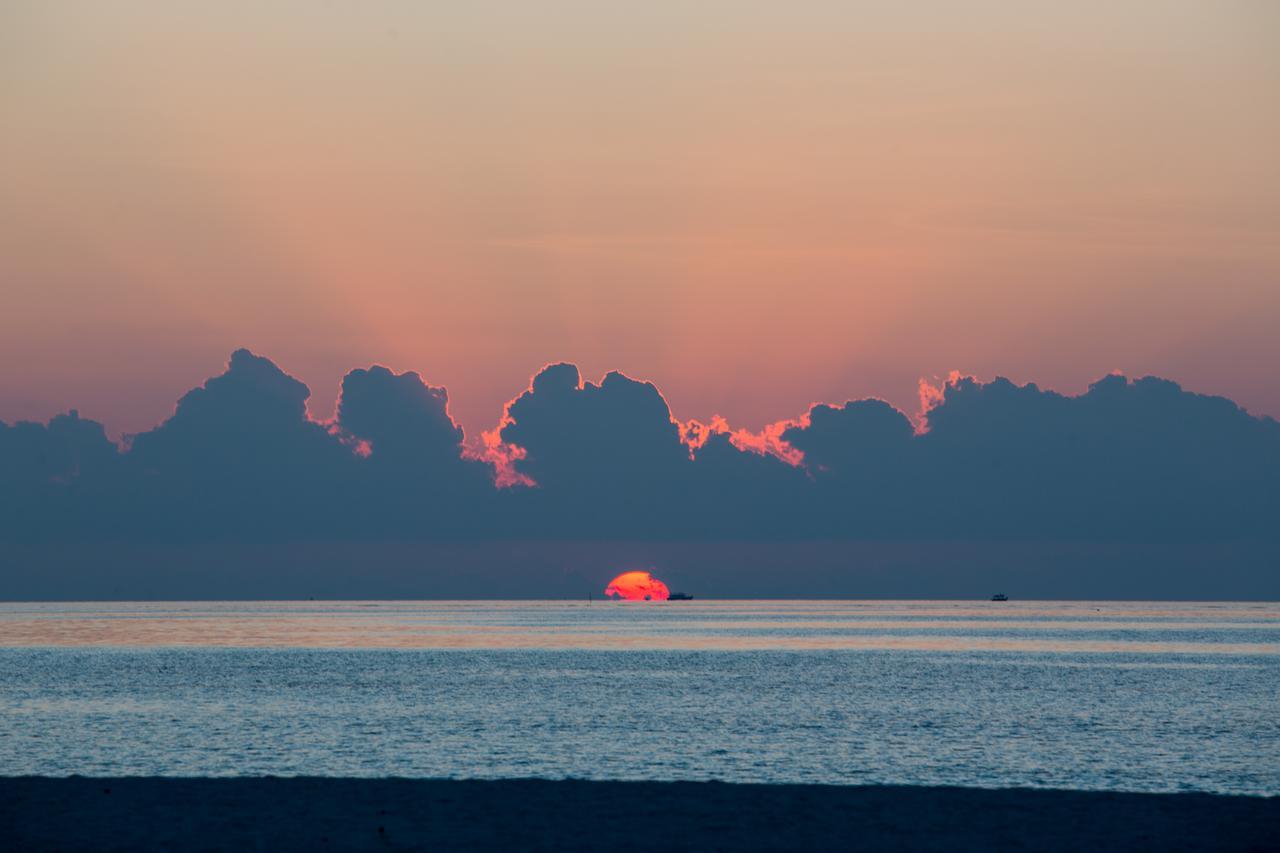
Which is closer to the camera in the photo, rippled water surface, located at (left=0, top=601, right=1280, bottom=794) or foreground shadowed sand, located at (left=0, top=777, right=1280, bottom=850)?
foreground shadowed sand, located at (left=0, top=777, right=1280, bottom=850)

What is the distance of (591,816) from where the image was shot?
3300 centimetres

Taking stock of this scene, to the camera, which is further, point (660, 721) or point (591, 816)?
point (660, 721)

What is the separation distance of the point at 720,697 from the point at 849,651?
88.8 metres

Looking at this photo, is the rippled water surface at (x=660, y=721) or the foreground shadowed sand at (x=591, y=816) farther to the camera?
the rippled water surface at (x=660, y=721)

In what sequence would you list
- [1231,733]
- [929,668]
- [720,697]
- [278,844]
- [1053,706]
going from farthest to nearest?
[929,668]
[720,697]
[1053,706]
[1231,733]
[278,844]

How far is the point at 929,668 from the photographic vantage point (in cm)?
12144

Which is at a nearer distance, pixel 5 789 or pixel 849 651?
pixel 5 789

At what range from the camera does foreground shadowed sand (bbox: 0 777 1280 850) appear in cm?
2942

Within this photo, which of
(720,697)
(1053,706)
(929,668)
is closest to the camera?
(1053,706)

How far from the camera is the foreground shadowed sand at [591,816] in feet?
96.5

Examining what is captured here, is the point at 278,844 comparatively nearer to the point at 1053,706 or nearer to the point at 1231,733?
the point at 1231,733

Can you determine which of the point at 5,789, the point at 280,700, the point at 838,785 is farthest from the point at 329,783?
the point at 280,700

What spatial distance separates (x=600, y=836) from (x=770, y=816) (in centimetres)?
494

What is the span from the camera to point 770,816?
33094mm
